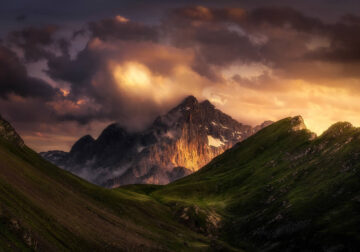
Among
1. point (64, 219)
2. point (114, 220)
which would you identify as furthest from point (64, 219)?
point (114, 220)

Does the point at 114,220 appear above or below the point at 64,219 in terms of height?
below

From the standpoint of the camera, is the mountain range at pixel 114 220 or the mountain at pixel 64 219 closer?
the mountain at pixel 64 219

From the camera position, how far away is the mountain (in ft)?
310

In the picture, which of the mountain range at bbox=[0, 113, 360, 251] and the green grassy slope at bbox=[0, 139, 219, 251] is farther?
the mountain range at bbox=[0, 113, 360, 251]

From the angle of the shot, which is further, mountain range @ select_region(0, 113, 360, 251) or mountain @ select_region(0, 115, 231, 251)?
mountain range @ select_region(0, 113, 360, 251)

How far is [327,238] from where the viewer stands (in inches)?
5748

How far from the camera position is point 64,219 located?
12312 centimetres

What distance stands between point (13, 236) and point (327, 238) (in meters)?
106

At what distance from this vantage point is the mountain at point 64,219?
Answer: 94.6 m

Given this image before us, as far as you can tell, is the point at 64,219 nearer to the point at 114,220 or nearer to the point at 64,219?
the point at 64,219

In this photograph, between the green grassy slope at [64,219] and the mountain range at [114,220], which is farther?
the mountain range at [114,220]

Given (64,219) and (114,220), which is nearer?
(64,219)

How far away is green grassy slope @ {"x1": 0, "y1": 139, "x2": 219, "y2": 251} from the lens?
9450cm

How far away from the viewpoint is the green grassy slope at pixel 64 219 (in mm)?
94500
